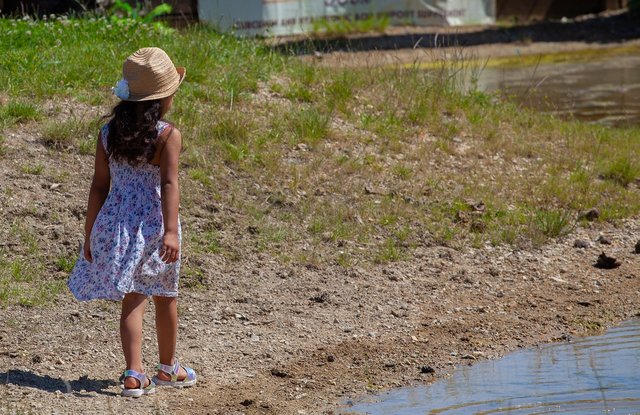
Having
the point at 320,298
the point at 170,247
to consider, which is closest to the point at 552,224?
the point at 320,298

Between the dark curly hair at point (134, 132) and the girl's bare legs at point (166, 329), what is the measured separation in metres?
0.64

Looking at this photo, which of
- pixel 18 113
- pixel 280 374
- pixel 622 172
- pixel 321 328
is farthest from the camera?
pixel 622 172

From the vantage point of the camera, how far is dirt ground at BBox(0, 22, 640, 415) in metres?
5.09

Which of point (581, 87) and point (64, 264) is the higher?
point (64, 264)

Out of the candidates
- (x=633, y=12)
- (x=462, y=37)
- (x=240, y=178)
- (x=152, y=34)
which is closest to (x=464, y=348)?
(x=240, y=178)

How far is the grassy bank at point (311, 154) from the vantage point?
6.96 meters

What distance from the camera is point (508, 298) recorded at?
659 centimetres

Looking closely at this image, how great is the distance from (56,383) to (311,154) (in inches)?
136

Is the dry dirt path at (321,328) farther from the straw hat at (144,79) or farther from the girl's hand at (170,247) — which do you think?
the straw hat at (144,79)

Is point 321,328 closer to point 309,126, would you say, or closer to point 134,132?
point 134,132

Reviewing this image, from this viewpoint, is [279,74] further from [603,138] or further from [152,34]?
[603,138]

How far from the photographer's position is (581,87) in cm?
1453

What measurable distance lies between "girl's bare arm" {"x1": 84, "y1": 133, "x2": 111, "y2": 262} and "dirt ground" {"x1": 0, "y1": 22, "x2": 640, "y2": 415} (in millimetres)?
654

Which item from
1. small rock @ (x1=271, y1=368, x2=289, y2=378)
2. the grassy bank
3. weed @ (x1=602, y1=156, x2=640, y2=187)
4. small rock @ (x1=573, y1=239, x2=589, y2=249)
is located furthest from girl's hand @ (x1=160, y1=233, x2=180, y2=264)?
weed @ (x1=602, y1=156, x2=640, y2=187)
